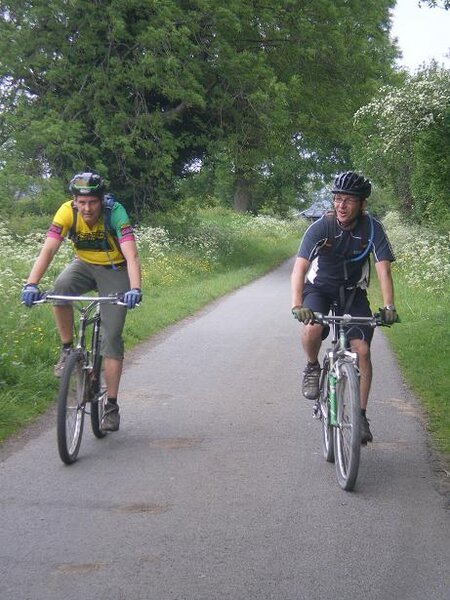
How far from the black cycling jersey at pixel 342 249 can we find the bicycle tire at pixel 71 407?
1753mm

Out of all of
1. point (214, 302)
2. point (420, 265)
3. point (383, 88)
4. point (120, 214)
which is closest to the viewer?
point (120, 214)

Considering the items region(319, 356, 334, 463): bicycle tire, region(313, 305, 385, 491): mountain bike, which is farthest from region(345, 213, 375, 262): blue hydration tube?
region(319, 356, 334, 463): bicycle tire

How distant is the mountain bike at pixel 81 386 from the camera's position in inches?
212

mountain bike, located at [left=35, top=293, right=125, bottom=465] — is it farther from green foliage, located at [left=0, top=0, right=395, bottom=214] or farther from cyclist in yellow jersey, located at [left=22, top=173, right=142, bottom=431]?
green foliage, located at [left=0, top=0, right=395, bottom=214]

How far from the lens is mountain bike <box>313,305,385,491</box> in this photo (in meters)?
4.89

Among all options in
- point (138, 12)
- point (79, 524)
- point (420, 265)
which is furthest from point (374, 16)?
point (79, 524)

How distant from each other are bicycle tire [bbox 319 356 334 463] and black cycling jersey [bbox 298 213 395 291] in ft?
1.99

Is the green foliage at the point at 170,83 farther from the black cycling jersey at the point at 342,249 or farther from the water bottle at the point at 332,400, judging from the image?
the water bottle at the point at 332,400

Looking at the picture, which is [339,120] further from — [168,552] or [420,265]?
[168,552]

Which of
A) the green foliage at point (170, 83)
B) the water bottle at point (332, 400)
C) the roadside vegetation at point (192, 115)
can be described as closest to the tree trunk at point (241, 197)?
the roadside vegetation at point (192, 115)

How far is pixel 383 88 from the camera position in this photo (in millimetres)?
22922

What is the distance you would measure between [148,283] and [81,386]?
11.1 meters

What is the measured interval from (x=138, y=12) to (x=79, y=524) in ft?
62.8

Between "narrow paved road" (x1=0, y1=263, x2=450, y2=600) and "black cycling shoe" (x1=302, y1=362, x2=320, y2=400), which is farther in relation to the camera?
"black cycling shoe" (x1=302, y1=362, x2=320, y2=400)
